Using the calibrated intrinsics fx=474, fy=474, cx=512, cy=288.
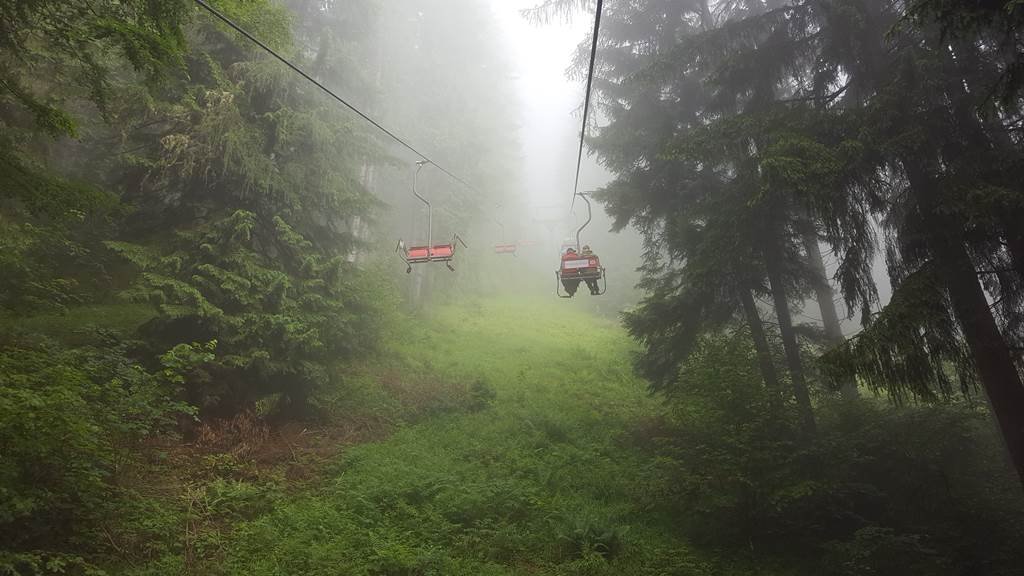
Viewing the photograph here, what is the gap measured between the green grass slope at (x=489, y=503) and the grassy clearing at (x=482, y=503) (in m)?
0.02

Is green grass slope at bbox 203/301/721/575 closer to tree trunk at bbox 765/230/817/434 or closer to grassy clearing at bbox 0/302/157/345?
tree trunk at bbox 765/230/817/434

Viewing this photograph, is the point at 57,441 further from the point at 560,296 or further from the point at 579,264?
the point at 579,264

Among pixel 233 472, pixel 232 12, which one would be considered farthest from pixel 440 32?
pixel 233 472

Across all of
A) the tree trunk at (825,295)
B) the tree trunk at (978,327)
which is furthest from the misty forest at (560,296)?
the tree trunk at (825,295)

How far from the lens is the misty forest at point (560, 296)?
6000mm

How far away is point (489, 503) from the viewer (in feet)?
27.9

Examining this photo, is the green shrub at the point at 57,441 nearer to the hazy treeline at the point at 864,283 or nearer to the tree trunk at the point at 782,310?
the hazy treeline at the point at 864,283

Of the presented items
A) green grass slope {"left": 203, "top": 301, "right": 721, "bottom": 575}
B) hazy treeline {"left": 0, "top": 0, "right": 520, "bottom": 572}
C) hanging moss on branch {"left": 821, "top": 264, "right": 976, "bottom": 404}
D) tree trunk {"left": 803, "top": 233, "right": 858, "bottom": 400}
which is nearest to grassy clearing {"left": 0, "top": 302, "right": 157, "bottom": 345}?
hazy treeline {"left": 0, "top": 0, "right": 520, "bottom": 572}

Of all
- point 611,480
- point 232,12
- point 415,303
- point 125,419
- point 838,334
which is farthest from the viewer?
point 415,303

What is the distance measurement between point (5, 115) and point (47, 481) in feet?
18.6

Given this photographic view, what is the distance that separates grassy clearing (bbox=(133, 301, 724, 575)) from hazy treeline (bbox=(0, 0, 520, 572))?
5.71 ft

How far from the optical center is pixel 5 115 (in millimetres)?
7219

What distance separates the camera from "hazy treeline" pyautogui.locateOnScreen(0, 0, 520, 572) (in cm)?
528

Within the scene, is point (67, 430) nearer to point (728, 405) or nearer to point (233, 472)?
point (233, 472)
